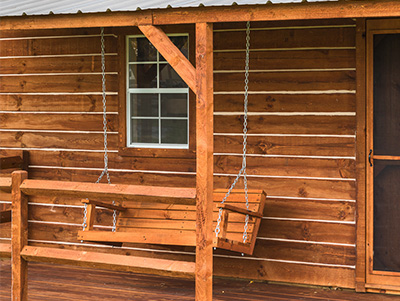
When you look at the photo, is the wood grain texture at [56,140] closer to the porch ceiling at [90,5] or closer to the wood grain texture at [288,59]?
the wood grain texture at [288,59]

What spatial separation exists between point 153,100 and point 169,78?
0.93 feet

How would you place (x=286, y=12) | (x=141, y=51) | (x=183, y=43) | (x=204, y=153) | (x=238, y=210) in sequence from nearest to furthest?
1. (x=286, y=12)
2. (x=204, y=153)
3. (x=238, y=210)
4. (x=183, y=43)
5. (x=141, y=51)

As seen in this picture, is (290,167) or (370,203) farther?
(290,167)

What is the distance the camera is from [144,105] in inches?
263

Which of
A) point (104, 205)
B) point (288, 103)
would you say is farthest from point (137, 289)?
point (288, 103)

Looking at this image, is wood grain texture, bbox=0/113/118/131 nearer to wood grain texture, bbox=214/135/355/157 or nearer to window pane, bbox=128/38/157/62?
window pane, bbox=128/38/157/62

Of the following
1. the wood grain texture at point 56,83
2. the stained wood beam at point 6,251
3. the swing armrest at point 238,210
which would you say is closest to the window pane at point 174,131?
the wood grain texture at point 56,83

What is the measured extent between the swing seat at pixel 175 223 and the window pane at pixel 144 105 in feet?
3.20

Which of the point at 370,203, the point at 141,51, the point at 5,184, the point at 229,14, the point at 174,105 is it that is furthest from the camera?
the point at 141,51

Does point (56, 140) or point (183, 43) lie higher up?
A: point (183, 43)

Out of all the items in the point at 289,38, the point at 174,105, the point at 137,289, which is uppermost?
the point at 289,38

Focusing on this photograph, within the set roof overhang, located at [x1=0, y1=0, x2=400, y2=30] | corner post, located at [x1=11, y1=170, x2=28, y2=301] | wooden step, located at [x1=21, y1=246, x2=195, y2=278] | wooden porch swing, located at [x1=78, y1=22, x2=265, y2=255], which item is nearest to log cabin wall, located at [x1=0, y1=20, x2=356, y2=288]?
wooden porch swing, located at [x1=78, y1=22, x2=265, y2=255]

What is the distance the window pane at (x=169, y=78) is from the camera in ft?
21.5

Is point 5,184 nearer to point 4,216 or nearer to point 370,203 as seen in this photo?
point 4,216
